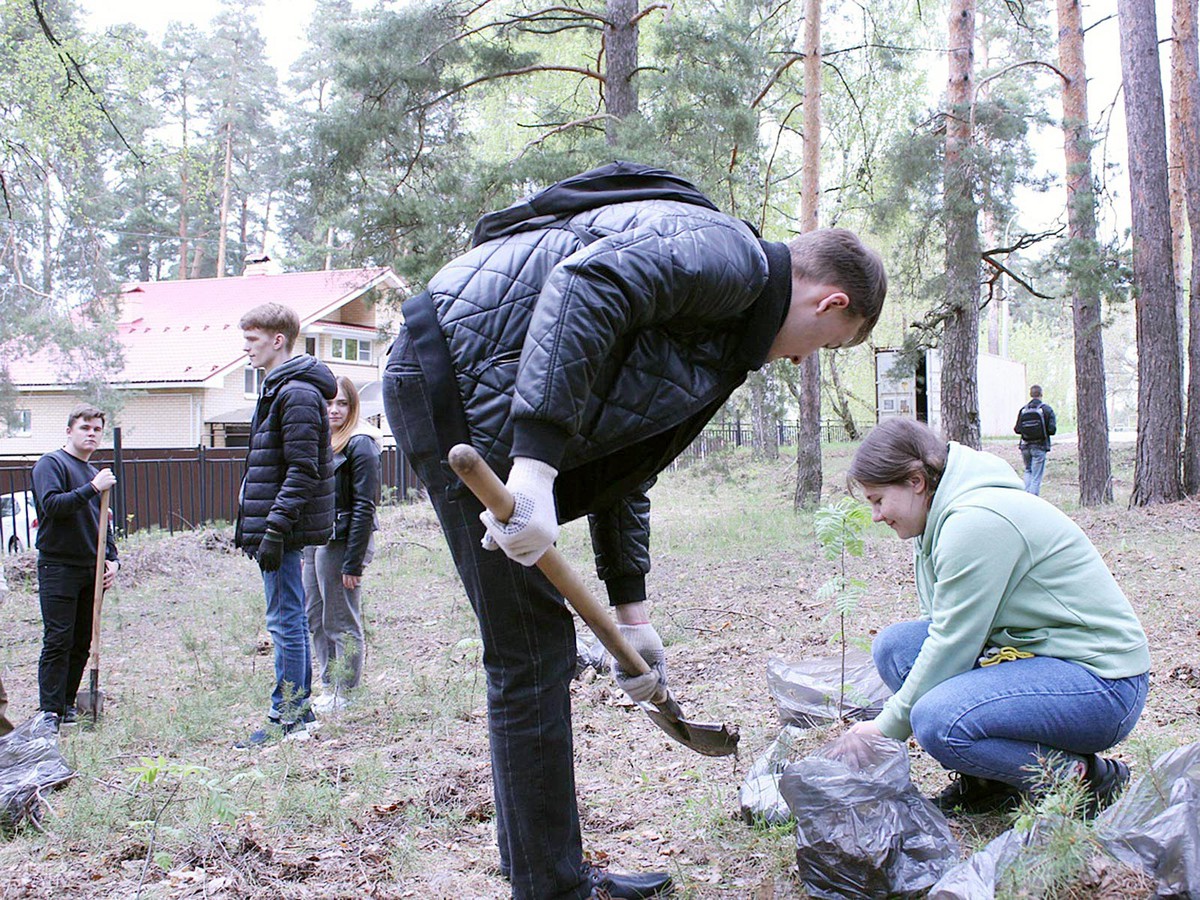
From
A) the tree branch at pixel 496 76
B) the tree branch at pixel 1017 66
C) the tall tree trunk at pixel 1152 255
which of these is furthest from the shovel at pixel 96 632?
the tree branch at pixel 1017 66

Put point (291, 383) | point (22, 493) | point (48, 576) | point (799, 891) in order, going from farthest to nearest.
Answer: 1. point (22, 493)
2. point (48, 576)
3. point (291, 383)
4. point (799, 891)

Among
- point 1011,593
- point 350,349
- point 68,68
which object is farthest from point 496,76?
point 350,349

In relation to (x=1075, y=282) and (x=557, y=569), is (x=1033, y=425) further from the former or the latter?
(x=557, y=569)

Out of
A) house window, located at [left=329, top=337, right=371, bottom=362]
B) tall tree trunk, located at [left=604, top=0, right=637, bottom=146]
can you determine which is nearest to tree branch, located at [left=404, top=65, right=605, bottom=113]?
tall tree trunk, located at [left=604, top=0, right=637, bottom=146]

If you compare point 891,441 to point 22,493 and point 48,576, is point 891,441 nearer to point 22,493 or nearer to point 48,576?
point 48,576

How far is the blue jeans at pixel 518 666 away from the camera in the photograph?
7.12 feet

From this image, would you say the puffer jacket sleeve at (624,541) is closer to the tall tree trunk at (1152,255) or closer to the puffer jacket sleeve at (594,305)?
the puffer jacket sleeve at (594,305)

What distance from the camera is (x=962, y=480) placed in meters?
2.71

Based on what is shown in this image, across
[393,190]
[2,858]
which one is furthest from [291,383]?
[393,190]

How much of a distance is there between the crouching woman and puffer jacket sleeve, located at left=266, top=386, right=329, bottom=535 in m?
2.80

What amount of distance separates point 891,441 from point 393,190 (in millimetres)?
9897

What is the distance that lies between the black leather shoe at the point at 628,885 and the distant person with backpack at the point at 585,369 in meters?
0.04

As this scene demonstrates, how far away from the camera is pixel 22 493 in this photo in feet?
43.5

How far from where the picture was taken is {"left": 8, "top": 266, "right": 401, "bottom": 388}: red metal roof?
24688 millimetres
